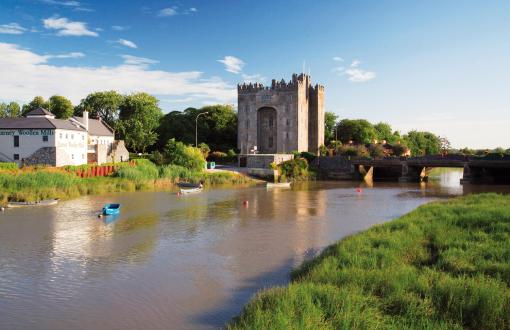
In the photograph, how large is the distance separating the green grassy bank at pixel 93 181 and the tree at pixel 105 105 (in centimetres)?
2896

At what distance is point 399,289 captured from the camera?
12.9 meters

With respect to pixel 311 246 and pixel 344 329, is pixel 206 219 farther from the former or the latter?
pixel 344 329

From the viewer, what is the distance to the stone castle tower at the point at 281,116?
86.9 meters

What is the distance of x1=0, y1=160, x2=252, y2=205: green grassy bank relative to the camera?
38.8 metres

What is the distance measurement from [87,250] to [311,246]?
11.7m

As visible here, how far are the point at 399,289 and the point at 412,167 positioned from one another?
67254 millimetres

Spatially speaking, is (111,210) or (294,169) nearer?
(111,210)

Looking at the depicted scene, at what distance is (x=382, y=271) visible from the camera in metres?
14.6

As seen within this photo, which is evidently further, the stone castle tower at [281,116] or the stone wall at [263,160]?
the stone castle tower at [281,116]

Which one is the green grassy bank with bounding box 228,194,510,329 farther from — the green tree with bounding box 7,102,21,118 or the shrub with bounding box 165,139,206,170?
the green tree with bounding box 7,102,21,118

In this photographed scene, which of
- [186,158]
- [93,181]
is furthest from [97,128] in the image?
[93,181]

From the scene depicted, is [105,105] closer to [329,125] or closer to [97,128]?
[97,128]

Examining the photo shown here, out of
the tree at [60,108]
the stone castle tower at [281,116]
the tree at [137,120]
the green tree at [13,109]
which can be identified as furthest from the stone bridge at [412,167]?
the green tree at [13,109]

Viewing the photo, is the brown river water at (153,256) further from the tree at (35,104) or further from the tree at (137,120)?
the tree at (35,104)
